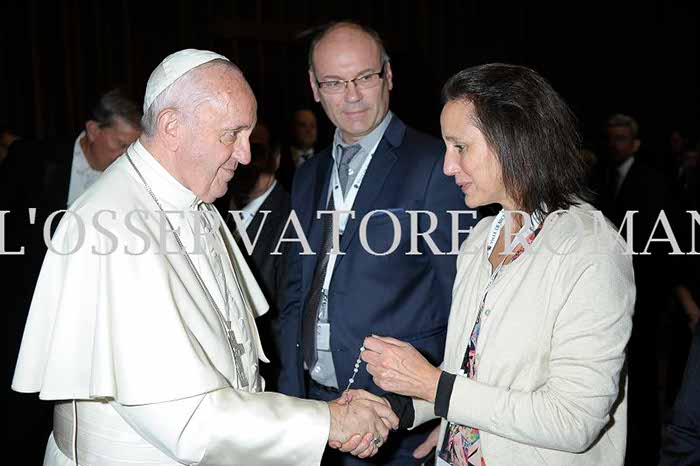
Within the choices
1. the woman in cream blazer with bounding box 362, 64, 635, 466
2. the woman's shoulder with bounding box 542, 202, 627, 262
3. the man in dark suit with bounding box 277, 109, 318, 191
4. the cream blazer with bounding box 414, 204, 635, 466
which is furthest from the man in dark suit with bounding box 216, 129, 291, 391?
the man in dark suit with bounding box 277, 109, 318, 191

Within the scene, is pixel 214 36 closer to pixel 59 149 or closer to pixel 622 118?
pixel 59 149

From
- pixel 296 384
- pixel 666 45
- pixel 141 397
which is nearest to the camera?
pixel 141 397

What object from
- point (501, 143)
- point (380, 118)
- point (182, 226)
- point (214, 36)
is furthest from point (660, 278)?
point (214, 36)

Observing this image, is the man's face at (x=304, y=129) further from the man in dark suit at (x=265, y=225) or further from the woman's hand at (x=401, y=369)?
the woman's hand at (x=401, y=369)

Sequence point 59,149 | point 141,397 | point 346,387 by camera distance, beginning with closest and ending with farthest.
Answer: point 141,397, point 346,387, point 59,149

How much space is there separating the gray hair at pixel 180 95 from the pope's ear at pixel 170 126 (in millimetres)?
19

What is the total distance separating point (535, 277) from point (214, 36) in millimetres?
5605

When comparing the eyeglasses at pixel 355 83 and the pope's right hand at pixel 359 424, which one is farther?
the eyeglasses at pixel 355 83

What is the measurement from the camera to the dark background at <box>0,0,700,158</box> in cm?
644

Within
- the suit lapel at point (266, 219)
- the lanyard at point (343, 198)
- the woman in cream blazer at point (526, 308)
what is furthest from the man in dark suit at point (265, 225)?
the woman in cream blazer at point (526, 308)

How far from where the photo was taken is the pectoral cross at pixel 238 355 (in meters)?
2.14

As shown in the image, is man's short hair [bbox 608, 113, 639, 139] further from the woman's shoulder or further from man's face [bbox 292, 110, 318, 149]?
the woman's shoulder

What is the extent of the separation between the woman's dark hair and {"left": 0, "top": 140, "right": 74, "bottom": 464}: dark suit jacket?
2.85 metres

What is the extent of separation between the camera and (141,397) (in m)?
1.85
